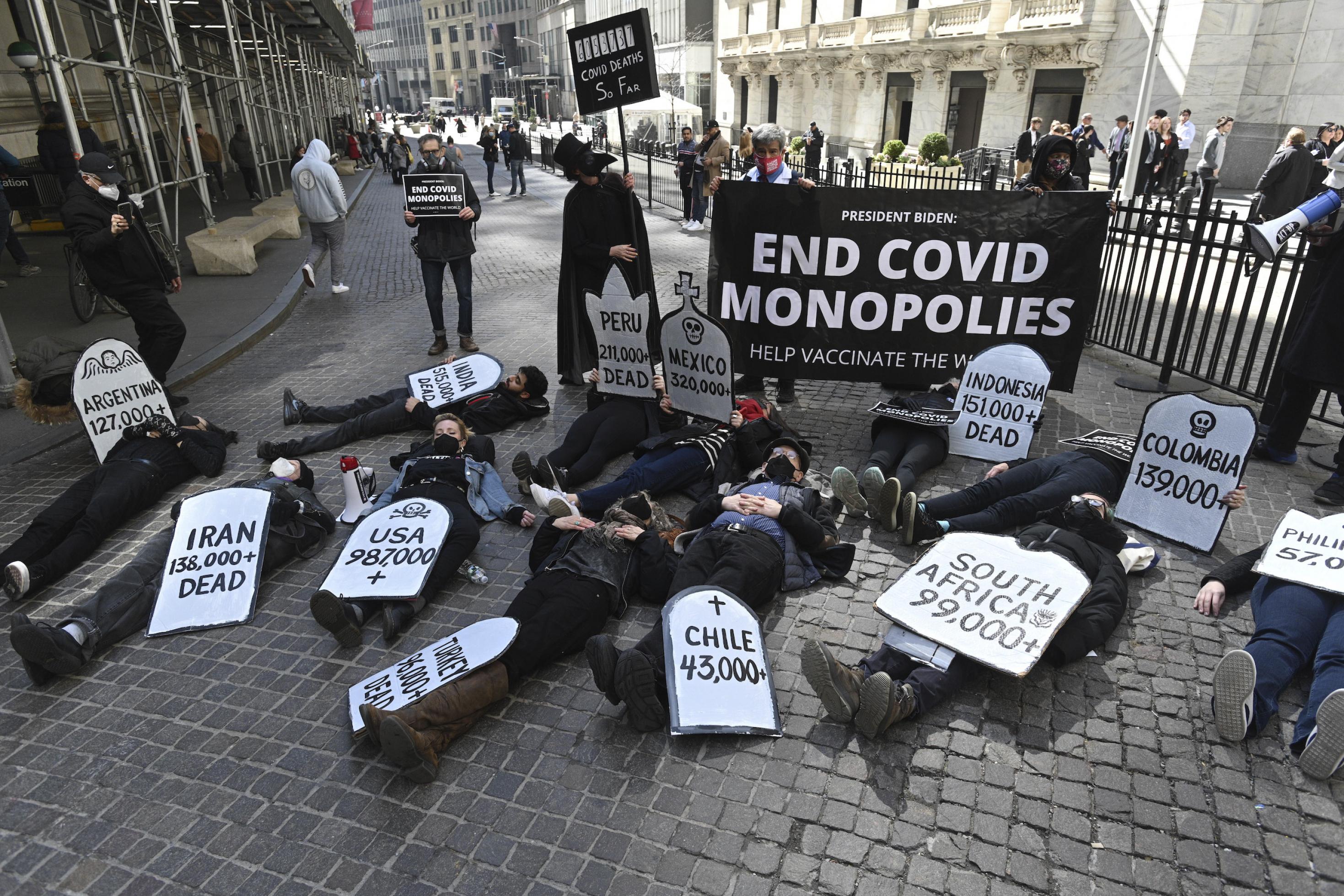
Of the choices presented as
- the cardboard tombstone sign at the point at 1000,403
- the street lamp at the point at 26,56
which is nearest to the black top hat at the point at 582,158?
the cardboard tombstone sign at the point at 1000,403

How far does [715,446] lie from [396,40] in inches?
7212

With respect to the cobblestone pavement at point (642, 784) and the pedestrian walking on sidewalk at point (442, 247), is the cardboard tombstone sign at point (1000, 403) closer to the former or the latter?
the cobblestone pavement at point (642, 784)

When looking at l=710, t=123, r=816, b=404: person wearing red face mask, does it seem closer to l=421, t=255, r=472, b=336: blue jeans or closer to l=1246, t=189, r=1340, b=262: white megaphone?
l=1246, t=189, r=1340, b=262: white megaphone

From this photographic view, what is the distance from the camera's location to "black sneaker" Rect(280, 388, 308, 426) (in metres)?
7.28

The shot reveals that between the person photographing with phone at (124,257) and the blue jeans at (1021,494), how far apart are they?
20.5 feet

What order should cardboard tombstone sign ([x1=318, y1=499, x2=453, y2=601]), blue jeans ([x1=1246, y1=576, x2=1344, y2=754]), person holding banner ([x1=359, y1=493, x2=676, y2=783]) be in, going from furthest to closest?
1. cardboard tombstone sign ([x1=318, y1=499, x2=453, y2=601])
2. blue jeans ([x1=1246, y1=576, x2=1344, y2=754])
3. person holding banner ([x1=359, y1=493, x2=676, y2=783])

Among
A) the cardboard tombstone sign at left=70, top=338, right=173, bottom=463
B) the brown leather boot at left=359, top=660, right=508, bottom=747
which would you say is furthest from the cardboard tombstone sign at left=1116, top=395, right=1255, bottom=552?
the cardboard tombstone sign at left=70, top=338, right=173, bottom=463

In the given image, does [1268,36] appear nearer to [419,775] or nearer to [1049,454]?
[1049,454]

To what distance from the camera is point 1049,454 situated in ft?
21.0

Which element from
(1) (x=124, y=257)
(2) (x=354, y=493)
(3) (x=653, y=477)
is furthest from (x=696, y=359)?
(1) (x=124, y=257)

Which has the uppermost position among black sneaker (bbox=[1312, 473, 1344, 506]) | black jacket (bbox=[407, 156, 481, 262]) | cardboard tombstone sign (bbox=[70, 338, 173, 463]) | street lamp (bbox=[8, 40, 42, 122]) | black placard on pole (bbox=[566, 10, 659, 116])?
street lamp (bbox=[8, 40, 42, 122])

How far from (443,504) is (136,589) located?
5.62 feet

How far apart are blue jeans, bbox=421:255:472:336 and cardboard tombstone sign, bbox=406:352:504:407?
5.96ft

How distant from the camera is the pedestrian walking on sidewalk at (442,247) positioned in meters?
8.78
